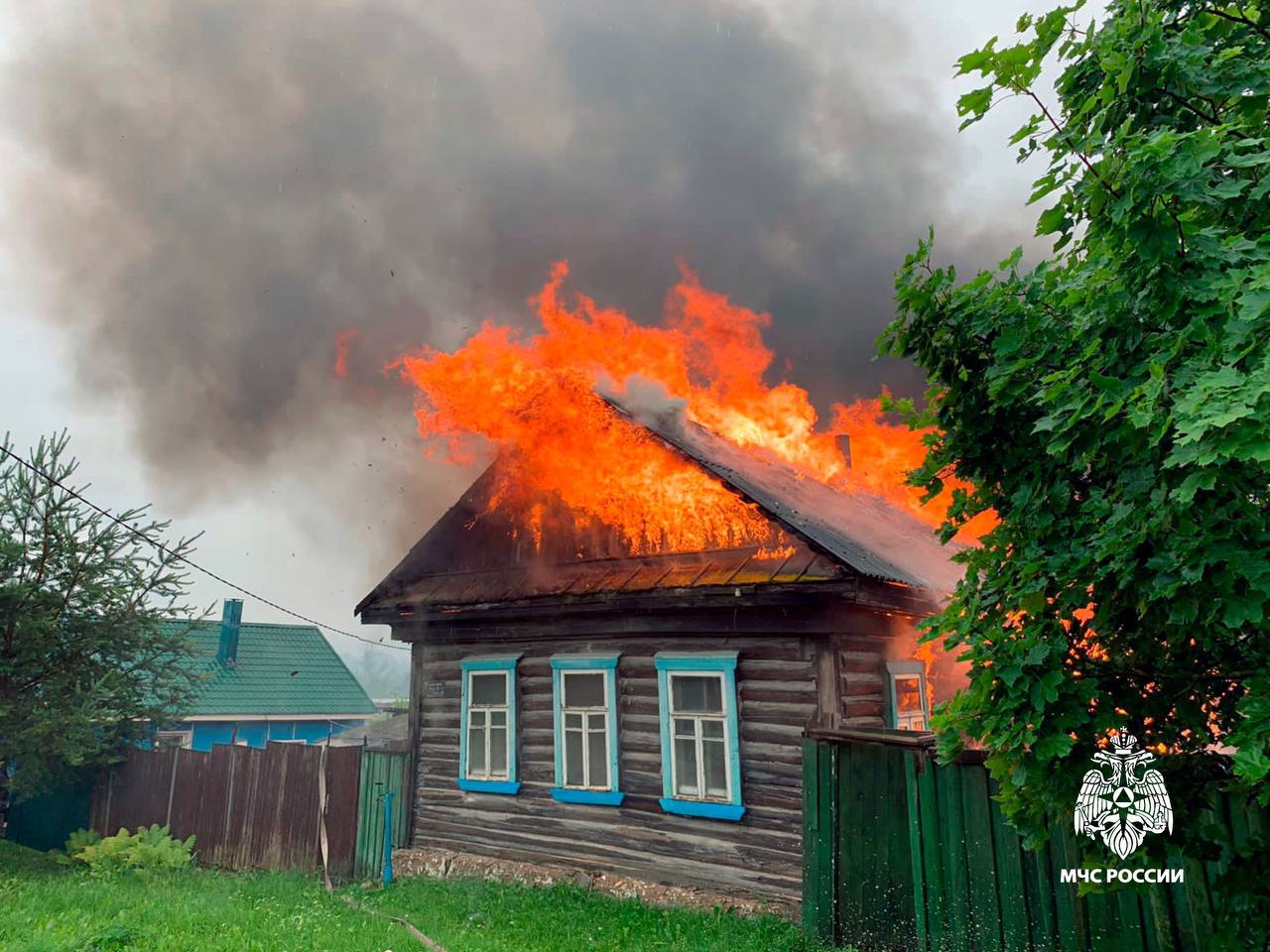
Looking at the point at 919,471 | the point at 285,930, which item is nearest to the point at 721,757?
the point at 285,930

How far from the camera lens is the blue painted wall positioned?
2522cm

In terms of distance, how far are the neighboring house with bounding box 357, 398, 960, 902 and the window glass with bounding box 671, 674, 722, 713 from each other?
0.02 meters

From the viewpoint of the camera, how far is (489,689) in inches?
465

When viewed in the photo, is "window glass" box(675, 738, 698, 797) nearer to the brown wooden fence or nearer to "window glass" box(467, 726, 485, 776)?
"window glass" box(467, 726, 485, 776)

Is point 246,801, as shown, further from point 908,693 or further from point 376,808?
point 908,693

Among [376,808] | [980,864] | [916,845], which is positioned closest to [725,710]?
[916,845]

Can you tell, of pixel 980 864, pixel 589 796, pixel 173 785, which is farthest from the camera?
pixel 173 785

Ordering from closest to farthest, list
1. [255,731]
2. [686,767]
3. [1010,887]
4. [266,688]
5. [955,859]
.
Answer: [1010,887], [955,859], [686,767], [255,731], [266,688]

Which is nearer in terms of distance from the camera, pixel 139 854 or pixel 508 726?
pixel 508 726

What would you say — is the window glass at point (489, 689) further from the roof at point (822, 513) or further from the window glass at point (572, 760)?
the roof at point (822, 513)

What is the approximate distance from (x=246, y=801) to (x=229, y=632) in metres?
16.1

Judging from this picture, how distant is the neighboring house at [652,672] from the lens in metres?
9.04

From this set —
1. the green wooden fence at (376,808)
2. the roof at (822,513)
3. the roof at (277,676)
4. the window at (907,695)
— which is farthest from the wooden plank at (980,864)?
the roof at (277,676)

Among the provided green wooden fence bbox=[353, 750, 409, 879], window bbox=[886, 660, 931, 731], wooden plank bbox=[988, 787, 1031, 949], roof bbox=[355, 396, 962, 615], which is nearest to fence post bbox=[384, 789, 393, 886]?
green wooden fence bbox=[353, 750, 409, 879]
